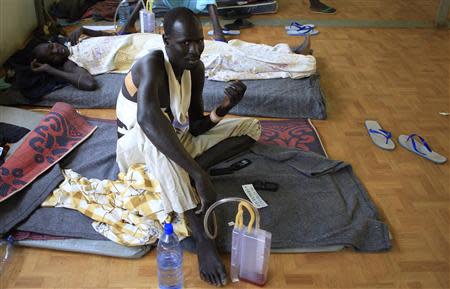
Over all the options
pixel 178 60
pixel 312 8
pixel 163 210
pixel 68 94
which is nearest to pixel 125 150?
pixel 163 210

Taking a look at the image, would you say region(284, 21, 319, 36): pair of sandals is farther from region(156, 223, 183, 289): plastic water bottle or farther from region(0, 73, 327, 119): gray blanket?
region(156, 223, 183, 289): plastic water bottle

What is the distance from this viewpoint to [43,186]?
6.34 feet

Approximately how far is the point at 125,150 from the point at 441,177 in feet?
4.83

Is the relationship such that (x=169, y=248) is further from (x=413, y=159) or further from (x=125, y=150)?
(x=413, y=159)

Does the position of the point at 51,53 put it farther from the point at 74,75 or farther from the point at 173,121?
the point at 173,121

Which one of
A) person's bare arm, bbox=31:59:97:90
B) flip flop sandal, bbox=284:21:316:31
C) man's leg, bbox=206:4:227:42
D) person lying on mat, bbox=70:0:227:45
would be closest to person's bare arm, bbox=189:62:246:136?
person's bare arm, bbox=31:59:97:90

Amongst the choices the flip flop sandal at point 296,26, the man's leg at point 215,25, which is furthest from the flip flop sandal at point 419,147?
the flip flop sandal at point 296,26

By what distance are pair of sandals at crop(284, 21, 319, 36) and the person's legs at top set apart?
564mm

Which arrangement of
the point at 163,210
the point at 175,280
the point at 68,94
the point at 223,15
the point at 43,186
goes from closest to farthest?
the point at 175,280, the point at 163,210, the point at 43,186, the point at 68,94, the point at 223,15

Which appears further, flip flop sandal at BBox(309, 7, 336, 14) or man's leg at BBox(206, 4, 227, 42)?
flip flop sandal at BBox(309, 7, 336, 14)

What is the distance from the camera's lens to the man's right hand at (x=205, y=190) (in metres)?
1.58

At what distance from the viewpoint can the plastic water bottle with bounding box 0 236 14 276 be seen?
5.53 ft

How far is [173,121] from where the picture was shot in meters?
1.90

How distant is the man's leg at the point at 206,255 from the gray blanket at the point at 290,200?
7 centimetres
